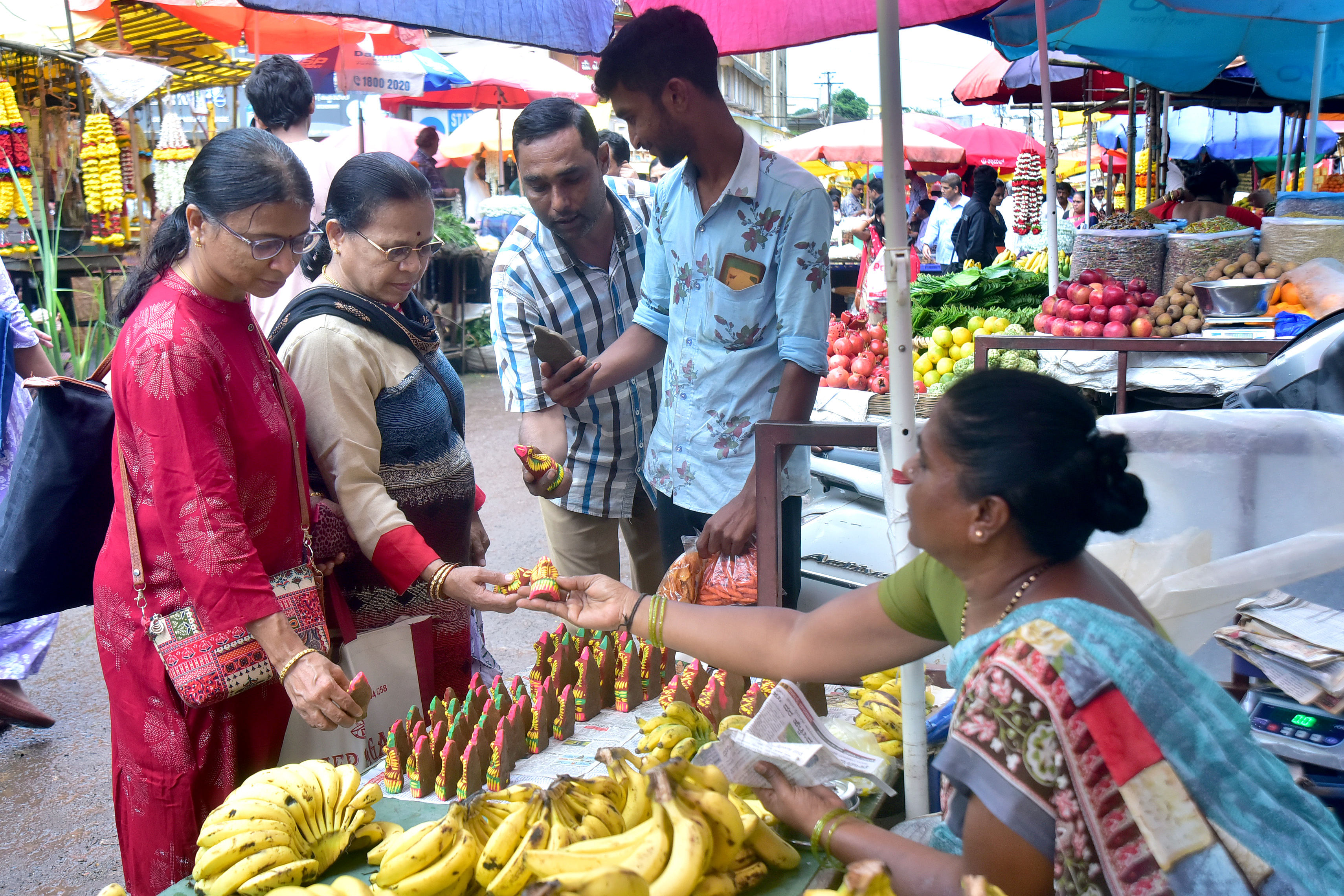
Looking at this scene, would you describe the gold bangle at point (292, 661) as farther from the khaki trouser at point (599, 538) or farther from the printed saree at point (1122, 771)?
the khaki trouser at point (599, 538)

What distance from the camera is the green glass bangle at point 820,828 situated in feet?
5.33

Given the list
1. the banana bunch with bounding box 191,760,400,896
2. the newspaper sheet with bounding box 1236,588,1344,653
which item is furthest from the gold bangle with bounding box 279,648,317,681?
the newspaper sheet with bounding box 1236,588,1344,653

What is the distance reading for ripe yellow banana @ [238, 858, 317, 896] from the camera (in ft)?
5.11

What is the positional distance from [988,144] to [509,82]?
402 inches

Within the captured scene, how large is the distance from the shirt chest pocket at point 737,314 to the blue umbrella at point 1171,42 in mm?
3708

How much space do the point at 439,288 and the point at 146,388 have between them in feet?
30.1

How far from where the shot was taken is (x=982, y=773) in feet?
4.43

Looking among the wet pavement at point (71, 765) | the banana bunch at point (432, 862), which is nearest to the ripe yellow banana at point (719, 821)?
the banana bunch at point (432, 862)

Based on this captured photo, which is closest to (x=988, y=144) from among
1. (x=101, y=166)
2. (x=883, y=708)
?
(x=101, y=166)

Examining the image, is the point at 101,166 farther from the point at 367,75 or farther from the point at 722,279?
the point at 722,279

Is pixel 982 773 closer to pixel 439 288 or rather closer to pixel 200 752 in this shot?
pixel 200 752

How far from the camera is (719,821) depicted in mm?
1497

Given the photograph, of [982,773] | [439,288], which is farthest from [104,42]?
[982,773]

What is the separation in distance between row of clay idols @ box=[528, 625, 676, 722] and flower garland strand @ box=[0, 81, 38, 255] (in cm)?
770
